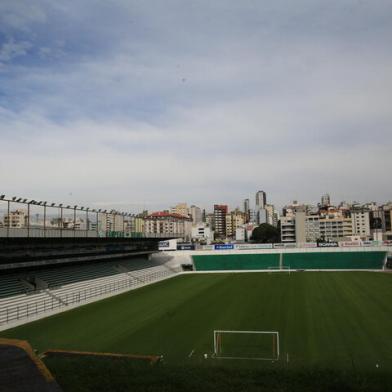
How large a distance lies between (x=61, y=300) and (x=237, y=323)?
14.9 meters

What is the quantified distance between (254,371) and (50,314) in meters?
19.4

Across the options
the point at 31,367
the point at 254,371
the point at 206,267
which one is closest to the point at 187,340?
the point at 254,371

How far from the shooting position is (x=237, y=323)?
81.4 ft

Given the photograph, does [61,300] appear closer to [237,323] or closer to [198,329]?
[198,329]

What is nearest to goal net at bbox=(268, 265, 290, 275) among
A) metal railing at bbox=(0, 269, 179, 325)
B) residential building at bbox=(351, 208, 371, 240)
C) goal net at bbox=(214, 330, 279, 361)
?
metal railing at bbox=(0, 269, 179, 325)

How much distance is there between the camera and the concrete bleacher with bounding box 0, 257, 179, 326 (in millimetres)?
28172

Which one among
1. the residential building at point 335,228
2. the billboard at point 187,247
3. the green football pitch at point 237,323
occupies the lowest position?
the green football pitch at point 237,323

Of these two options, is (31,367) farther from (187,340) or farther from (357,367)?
(357,367)

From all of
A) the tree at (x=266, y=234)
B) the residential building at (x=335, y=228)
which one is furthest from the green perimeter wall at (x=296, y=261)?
the tree at (x=266, y=234)

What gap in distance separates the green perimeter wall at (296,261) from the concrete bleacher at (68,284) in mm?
11455

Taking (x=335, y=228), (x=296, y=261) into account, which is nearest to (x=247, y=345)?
(x=296, y=261)

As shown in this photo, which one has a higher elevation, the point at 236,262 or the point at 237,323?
the point at 236,262

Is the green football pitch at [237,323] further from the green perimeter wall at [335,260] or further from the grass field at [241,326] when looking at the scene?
the green perimeter wall at [335,260]

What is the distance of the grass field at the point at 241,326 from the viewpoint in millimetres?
16625
